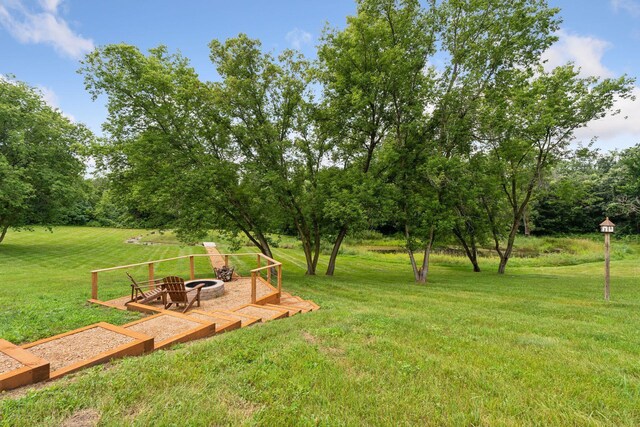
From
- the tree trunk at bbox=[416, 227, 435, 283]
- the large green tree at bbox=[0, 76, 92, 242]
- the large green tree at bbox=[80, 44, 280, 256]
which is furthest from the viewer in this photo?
the large green tree at bbox=[0, 76, 92, 242]

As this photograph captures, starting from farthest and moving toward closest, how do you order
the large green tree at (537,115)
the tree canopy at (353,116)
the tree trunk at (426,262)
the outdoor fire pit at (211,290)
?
the tree trunk at (426,262) → the large green tree at (537,115) → the tree canopy at (353,116) → the outdoor fire pit at (211,290)

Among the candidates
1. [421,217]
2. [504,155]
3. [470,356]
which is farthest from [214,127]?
[504,155]

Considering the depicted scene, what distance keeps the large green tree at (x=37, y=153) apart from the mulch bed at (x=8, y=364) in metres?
19.8

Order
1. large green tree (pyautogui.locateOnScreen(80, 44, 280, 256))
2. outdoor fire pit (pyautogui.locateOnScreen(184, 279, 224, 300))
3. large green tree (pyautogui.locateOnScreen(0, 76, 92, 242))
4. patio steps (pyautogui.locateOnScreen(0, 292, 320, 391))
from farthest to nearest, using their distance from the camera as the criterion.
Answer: large green tree (pyautogui.locateOnScreen(0, 76, 92, 242)) < large green tree (pyautogui.locateOnScreen(80, 44, 280, 256)) < outdoor fire pit (pyautogui.locateOnScreen(184, 279, 224, 300)) < patio steps (pyautogui.locateOnScreen(0, 292, 320, 391))

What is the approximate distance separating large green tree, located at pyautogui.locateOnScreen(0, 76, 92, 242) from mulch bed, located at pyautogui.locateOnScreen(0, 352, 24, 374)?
19815 millimetres

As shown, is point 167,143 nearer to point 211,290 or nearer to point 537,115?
point 211,290

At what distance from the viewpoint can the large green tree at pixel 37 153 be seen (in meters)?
18.6

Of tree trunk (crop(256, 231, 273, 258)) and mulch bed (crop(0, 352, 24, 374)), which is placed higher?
tree trunk (crop(256, 231, 273, 258))

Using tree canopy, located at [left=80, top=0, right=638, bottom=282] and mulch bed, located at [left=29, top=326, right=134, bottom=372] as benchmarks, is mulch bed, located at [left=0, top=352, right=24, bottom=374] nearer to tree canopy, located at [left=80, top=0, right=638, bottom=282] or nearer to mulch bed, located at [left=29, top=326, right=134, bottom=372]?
mulch bed, located at [left=29, top=326, right=134, bottom=372]

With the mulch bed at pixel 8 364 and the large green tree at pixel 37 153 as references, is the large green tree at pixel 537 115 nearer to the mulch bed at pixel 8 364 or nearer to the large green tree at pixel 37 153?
the mulch bed at pixel 8 364

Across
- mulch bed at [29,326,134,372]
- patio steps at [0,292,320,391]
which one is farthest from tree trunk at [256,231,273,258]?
mulch bed at [29,326,134,372]

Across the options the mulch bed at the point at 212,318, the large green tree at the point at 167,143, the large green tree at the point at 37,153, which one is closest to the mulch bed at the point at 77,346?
the mulch bed at the point at 212,318

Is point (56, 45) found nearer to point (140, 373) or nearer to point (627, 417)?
point (140, 373)

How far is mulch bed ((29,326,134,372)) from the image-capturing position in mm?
3480
